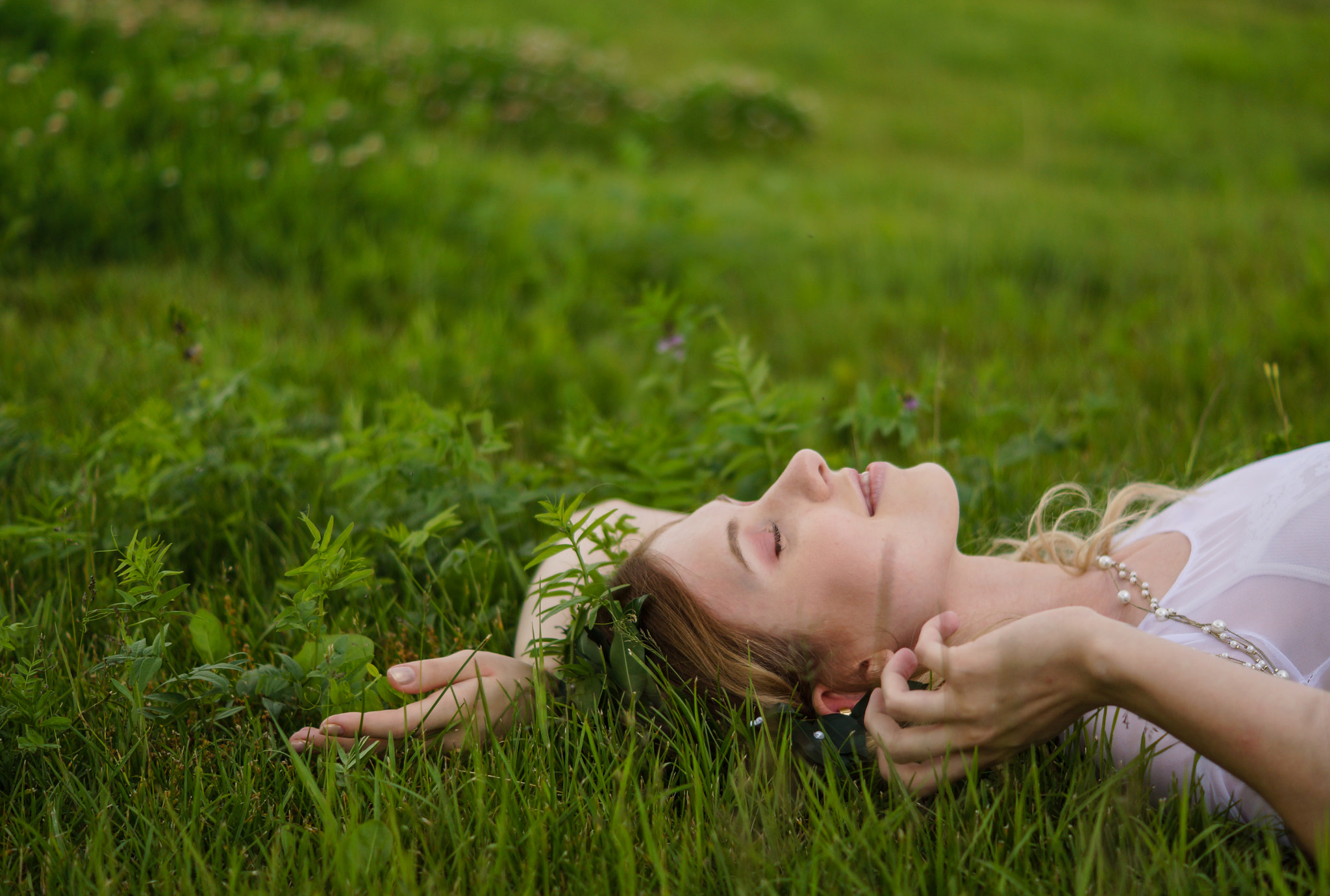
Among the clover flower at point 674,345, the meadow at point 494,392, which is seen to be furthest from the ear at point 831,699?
the clover flower at point 674,345

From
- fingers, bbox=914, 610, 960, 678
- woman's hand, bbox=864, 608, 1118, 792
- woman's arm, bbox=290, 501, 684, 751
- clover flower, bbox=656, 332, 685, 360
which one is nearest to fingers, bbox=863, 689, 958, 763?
woman's hand, bbox=864, 608, 1118, 792

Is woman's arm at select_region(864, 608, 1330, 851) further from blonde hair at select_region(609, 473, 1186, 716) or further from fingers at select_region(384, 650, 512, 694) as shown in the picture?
fingers at select_region(384, 650, 512, 694)

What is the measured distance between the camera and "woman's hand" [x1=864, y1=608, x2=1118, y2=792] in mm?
1447

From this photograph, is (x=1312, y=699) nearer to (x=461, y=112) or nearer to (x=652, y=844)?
(x=652, y=844)

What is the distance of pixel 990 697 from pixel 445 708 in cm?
110

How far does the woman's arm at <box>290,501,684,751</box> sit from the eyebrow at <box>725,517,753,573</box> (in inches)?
17.0

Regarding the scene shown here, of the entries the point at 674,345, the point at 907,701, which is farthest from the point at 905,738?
the point at 674,345

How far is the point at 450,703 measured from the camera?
188 cm

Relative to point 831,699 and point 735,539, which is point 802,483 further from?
point 831,699

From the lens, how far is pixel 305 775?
1.65 m

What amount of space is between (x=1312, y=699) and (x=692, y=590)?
3.70 ft

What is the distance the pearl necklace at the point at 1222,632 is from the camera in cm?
166

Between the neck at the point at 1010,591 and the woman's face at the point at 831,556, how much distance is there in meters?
0.08

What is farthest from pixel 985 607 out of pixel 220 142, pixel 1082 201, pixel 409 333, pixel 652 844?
pixel 1082 201
